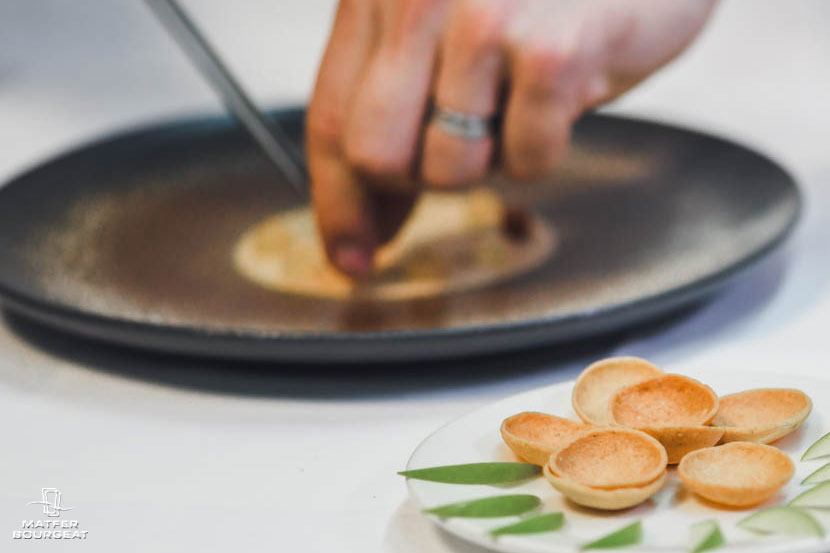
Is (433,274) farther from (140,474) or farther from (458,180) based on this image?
(140,474)

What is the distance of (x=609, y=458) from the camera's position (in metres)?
0.59

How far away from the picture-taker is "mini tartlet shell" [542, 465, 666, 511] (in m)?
0.55

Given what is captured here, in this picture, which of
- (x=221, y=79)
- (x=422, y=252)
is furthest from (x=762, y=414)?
(x=221, y=79)

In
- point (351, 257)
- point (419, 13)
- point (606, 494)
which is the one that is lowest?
point (606, 494)

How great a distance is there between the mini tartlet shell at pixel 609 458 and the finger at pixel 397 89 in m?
0.37

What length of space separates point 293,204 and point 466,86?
321 mm

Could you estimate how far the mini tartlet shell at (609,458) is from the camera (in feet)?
1.89

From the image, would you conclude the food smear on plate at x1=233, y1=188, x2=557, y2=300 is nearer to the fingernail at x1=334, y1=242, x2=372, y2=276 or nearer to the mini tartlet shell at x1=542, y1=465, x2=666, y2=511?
the fingernail at x1=334, y1=242, x2=372, y2=276

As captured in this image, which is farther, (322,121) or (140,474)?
(322,121)

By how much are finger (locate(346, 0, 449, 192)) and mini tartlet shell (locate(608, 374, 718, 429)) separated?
328 mm

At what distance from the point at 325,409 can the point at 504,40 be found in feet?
0.96

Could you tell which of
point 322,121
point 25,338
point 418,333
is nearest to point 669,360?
point 418,333

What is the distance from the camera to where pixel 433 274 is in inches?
38.4

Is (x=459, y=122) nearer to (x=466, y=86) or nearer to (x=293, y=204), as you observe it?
(x=466, y=86)
